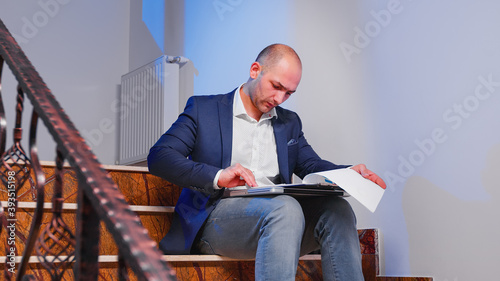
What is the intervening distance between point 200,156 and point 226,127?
0.43ft

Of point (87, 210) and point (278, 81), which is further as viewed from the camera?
point (278, 81)

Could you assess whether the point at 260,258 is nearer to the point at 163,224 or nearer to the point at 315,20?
the point at 163,224

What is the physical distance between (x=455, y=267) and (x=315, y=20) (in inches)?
47.2

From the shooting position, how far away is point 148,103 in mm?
3771

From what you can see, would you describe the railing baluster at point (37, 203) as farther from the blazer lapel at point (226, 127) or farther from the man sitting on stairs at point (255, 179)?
the blazer lapel at point (226, 127)

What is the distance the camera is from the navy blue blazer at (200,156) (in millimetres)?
1725

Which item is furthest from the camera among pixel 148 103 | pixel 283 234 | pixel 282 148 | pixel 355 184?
pixel 148 103

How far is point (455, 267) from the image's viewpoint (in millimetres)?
1848

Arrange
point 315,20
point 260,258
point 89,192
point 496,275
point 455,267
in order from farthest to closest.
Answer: point 315,20
point 455,267
point 496,275
point 260,258
point 89,192

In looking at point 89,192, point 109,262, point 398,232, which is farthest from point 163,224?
point 89,192

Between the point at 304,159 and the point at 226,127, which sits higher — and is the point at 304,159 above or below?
below

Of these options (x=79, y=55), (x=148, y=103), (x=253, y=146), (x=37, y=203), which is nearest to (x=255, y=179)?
(x=253, y=146)

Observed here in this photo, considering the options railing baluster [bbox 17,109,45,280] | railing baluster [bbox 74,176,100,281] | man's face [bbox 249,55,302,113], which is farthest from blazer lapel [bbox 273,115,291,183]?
railing baluster [bbox 74,176,100,281]

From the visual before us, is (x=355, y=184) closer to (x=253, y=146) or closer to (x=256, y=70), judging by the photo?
(x=253, y=146)
